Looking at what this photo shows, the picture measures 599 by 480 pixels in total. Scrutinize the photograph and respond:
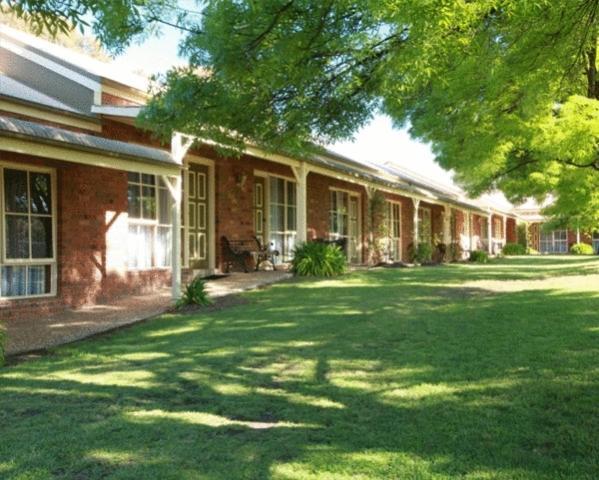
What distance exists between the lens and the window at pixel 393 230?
23.8 metres

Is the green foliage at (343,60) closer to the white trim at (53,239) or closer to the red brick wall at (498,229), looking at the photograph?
the white trim at (53,239)

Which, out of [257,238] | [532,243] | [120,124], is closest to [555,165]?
[257,238]

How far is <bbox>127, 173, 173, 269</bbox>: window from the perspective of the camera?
11.9 meters

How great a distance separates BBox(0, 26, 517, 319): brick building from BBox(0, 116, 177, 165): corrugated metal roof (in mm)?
24

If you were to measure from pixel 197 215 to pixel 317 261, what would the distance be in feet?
9.55

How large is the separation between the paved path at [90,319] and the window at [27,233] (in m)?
0.65

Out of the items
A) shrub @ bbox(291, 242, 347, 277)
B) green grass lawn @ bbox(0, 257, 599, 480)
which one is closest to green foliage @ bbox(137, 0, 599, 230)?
green grass lawn @ bbox(0, 257, 599, 480)

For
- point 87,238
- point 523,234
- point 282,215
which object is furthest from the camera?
point 523,234

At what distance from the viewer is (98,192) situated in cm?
1090

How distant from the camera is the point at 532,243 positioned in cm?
5000

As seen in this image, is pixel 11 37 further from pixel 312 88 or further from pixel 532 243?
pixel 532 243

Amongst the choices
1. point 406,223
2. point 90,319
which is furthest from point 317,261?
point 406,223

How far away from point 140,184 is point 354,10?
8.09 m

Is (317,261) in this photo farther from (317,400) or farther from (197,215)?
(317,400)
